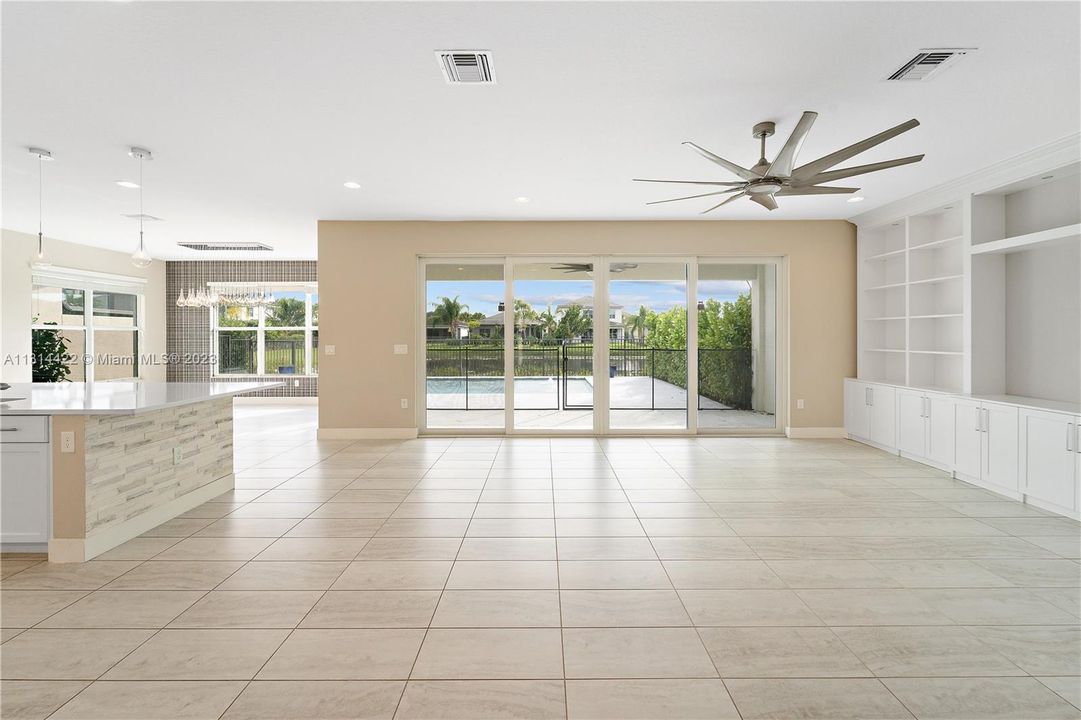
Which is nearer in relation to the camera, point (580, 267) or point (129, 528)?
point (129, 528)

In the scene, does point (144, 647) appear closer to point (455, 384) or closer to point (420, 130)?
point (420, 130)

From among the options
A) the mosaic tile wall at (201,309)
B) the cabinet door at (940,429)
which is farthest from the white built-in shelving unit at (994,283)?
the mosaic tile wall at (201,309)

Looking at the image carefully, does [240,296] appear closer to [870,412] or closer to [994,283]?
[870,412]

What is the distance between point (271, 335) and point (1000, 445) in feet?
35.6

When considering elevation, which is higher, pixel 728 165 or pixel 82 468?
pixel 728 165

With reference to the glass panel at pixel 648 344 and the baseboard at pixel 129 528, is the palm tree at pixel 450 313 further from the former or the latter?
the baseboard at pixel 129 528

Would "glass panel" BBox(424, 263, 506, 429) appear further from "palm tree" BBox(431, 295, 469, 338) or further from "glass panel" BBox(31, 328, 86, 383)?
"glass panel" BBox(31, 328, 86, 383)

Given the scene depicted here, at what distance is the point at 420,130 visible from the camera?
3.85 meters

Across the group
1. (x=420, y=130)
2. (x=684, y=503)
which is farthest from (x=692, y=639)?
(x=420, y=130)

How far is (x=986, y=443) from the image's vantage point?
173 inches

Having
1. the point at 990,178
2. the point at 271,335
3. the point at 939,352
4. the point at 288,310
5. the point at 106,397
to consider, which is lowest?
the point at 106,397

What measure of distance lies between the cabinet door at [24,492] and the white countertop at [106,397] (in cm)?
23

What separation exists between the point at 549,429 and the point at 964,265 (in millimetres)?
4623

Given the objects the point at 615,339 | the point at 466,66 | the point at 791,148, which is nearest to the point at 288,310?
the point at 615,339
